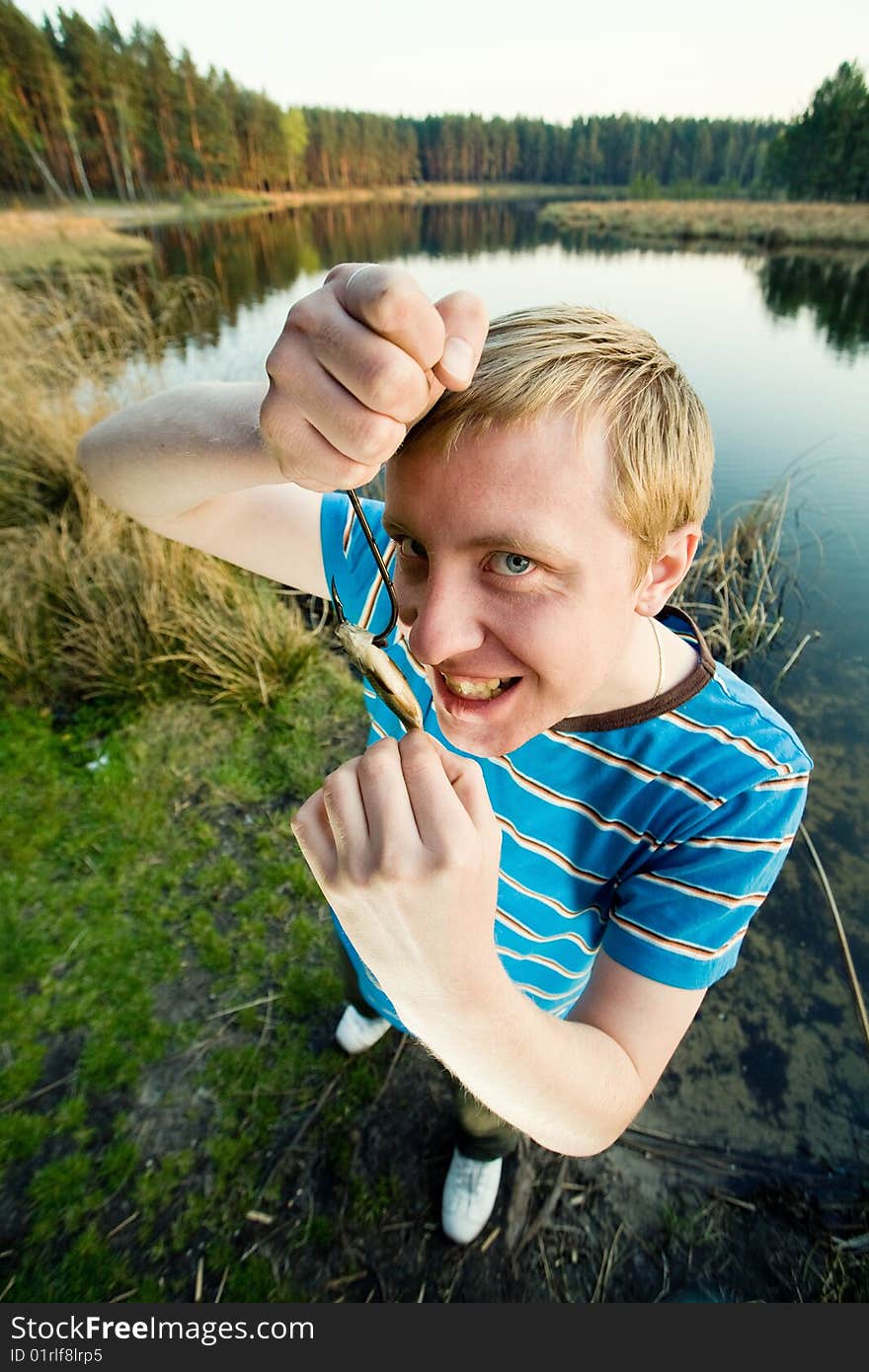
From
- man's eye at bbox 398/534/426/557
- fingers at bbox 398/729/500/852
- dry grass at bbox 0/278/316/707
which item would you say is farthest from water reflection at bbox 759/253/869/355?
fingers at bbox 398/729/500/852

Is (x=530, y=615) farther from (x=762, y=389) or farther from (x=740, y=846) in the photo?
(x=762, y=389)

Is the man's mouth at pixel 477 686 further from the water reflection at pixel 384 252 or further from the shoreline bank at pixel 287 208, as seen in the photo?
the water reflection at pixel 384 252

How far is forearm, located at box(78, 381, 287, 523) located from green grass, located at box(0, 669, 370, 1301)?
2380mm

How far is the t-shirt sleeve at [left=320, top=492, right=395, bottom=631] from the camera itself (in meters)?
1.94

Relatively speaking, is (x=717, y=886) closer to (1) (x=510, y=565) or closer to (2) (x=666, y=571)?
(2) (x=666, y=571)

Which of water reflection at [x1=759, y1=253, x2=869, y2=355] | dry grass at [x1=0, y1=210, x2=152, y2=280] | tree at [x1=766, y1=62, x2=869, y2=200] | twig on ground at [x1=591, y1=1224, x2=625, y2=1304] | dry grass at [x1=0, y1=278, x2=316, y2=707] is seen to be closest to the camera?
twig on ground at [x1=591, y1=1224, x2=625, y2=1304]

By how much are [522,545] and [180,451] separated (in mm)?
1020

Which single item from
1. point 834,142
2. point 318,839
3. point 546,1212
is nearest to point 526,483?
→ point 318,839

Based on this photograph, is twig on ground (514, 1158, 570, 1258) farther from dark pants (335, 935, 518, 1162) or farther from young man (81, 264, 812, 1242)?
young man (81, 264, 812, 1242)

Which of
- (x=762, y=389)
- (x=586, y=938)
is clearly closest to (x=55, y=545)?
(x=586, y=938)

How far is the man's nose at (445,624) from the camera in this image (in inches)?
51.1

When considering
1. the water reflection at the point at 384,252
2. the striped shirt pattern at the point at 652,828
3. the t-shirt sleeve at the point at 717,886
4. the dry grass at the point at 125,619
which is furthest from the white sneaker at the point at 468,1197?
the water reflection at the point at 384,252

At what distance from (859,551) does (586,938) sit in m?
7.53

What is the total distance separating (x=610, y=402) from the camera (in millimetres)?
1302
